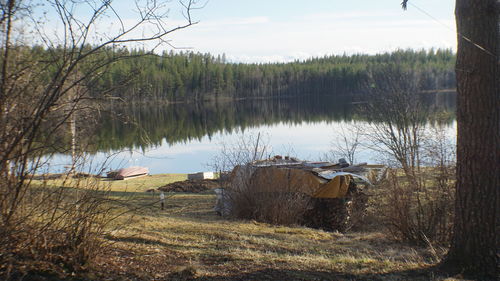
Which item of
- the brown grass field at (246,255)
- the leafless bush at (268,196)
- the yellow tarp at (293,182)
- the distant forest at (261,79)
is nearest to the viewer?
the brown grass field at (246,255)

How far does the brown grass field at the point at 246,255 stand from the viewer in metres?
5.13

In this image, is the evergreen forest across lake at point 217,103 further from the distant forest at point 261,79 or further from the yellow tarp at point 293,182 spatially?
the yellow tarp at point 293,182

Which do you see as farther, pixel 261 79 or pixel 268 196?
pixel 261 79

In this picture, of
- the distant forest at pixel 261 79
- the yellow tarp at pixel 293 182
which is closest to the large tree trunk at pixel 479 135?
the yellow tarp at pixel 293 182

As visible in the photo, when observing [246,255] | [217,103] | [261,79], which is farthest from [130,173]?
[261,79]

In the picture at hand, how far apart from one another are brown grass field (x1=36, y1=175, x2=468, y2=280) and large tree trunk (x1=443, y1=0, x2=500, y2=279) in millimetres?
595

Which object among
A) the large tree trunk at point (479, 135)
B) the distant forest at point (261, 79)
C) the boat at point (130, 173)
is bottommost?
the boat at point (130, 173)

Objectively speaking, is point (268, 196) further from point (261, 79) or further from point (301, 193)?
point (261, 79)

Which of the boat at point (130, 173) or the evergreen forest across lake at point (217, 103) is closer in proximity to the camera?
the evergreen forest across lake at point (217, 103)

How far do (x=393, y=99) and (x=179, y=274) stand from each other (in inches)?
634

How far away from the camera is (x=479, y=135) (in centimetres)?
536

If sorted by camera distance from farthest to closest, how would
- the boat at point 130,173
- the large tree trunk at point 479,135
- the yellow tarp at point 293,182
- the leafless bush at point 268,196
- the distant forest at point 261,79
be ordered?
1. the distant forest at point 261,79
2. the boat at point 130,173
3. the yellow tarp at point 293,182
4. the leafless bush at point 268,196
5. the large tree trunk at point 479,135

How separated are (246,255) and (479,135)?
9.78 ft

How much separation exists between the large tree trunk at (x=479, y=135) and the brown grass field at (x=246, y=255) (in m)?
0.60
